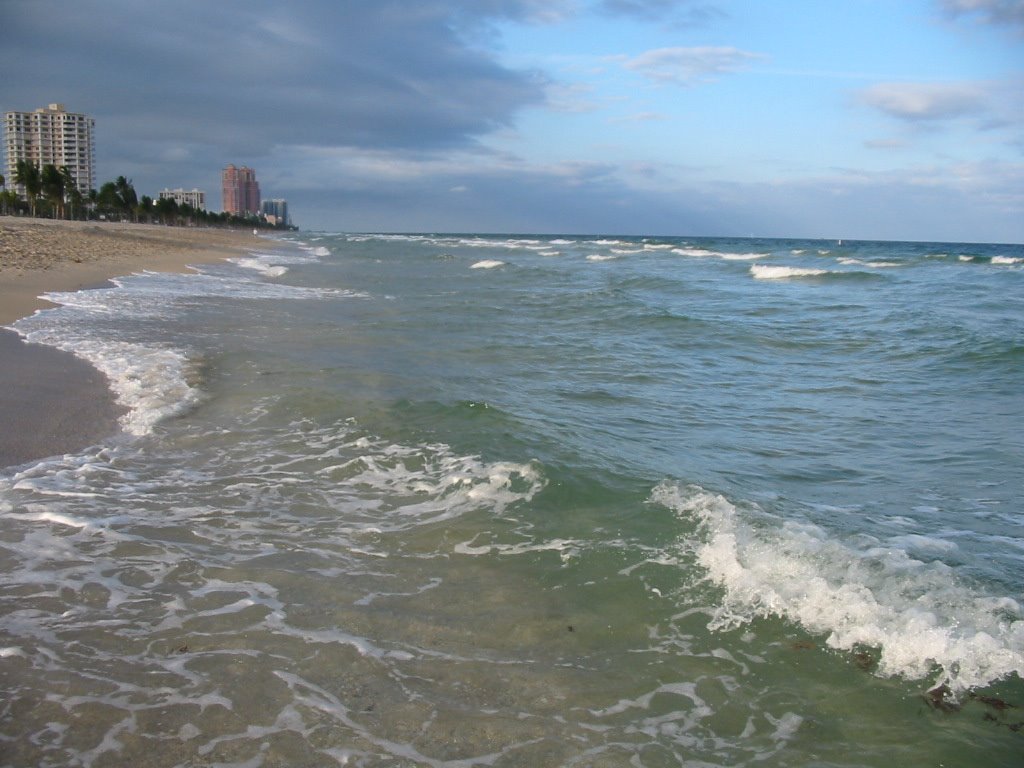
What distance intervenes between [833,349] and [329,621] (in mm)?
13206

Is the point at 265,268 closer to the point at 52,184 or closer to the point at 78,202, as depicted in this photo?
the point at 52,184

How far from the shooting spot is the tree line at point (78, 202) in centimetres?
8131

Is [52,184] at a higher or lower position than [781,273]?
higher

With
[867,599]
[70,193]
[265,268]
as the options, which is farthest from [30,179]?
[867,599]

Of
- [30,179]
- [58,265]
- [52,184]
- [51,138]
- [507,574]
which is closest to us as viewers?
[507,574]

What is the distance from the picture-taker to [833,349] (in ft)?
48.2

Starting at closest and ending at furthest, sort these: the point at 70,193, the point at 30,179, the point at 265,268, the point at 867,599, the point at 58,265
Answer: the point at 867,599
the point at 58,265
the point at 265,268
the point at 30,179
the point at 70,193

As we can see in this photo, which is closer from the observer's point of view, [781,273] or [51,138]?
[781,273]

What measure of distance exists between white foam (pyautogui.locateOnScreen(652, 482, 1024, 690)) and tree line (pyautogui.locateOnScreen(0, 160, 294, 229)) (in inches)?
3722

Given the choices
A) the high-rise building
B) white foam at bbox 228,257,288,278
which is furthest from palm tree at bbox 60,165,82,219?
the high-rise building

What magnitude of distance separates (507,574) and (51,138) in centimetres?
19135

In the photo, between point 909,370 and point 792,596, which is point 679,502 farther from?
point 909,370

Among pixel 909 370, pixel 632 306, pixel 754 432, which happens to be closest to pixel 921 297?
pixel 632 306

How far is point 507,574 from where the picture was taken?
462 cm
